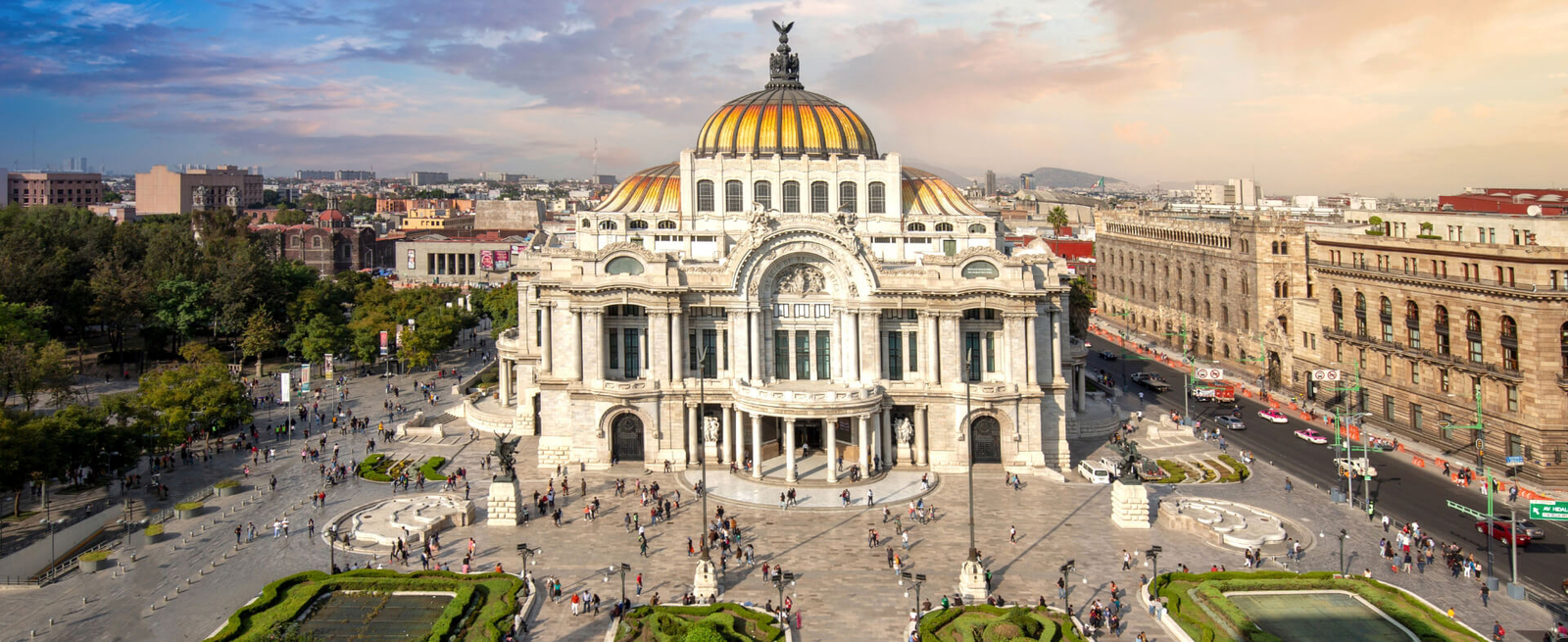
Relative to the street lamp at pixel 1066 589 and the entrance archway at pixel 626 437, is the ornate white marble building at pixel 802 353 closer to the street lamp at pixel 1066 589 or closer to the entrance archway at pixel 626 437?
the entrance archway at pixel 626 437

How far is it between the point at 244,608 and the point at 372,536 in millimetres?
11466

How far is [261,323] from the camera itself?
348ft

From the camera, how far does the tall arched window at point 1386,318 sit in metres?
79.4

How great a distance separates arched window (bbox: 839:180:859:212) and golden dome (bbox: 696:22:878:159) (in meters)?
3.21

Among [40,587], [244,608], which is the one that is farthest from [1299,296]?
[40,587]

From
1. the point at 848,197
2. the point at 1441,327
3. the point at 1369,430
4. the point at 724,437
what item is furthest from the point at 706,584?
the point at 1441,327

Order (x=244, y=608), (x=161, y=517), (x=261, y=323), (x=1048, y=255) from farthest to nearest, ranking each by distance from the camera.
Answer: (x=261, y=323)
(x=1048, y=255)
(x=161, y=517)
(x=244, y=608)

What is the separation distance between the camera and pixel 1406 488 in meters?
63.3

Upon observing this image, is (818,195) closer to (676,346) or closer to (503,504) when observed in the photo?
(676,346)

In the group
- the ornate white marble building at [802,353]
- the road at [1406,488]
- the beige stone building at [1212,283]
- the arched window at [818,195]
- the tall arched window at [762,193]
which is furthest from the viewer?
the beige stone building at [1212,283]

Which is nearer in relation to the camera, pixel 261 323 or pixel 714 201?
pixel 714 201

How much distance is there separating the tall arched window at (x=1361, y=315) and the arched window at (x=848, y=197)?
3860 centimetres

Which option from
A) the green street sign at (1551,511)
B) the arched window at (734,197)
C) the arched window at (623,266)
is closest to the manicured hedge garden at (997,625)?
the green street sign at (1551,511)

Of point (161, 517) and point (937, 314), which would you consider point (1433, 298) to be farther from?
point (161, 517)
